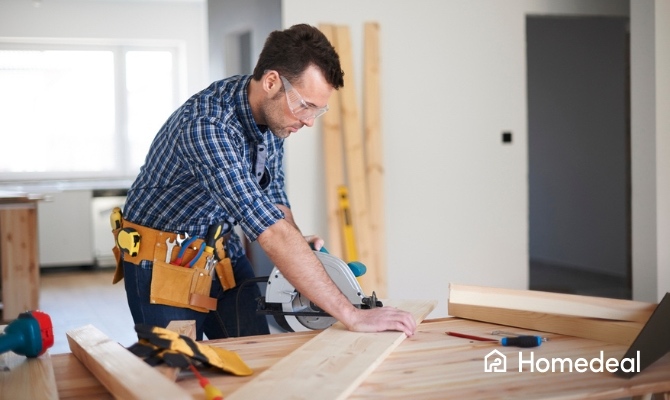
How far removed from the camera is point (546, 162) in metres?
→ 8.14

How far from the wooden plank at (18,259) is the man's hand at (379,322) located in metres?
4.29

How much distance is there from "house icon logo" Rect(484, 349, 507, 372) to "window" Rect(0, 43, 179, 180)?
796 cm

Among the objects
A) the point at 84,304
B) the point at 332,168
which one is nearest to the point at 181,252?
the point at 332,168

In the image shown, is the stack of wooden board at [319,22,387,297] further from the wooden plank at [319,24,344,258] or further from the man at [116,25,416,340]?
the man at [116,25,416,340]

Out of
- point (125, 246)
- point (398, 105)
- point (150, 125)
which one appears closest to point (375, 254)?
point (398, 105)

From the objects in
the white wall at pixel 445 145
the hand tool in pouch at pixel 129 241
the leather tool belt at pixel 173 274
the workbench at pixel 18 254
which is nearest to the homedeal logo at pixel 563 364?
the leather tool belt at pixel 173 274

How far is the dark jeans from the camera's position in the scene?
243 centimetres

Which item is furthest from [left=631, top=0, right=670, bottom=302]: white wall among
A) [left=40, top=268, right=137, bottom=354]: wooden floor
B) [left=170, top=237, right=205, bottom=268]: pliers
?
[left=170, top=237, right=205, bottom=268]: pliers

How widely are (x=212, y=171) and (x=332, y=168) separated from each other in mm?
3055

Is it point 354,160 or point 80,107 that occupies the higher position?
point 80,107

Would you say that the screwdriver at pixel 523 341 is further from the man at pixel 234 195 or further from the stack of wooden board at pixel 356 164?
the stack of wooden board at pixel 356 164

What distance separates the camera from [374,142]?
17.1 ft

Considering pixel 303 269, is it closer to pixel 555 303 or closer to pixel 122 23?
pixel 555 303

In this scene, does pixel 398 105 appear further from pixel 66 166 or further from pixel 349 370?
pixel 66 166
